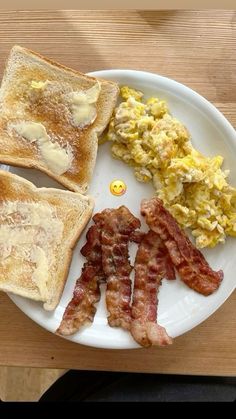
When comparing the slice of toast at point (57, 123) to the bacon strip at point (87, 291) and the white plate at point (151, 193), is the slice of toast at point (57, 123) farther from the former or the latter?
the bacon strip at point (87, 291)

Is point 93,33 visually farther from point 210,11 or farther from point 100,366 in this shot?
point 100,366

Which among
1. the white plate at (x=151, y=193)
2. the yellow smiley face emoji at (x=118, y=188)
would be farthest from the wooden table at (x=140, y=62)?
the yellow smiley face emoji at (x=118, y=188)

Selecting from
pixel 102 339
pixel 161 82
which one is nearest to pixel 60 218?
pixel 102 339

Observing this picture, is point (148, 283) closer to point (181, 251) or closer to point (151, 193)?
point (181, 251)

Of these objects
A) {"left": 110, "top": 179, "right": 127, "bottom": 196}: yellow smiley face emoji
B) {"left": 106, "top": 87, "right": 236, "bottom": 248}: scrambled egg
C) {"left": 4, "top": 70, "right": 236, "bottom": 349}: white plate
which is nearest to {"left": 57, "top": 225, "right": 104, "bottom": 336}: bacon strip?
{"left": 4, "top": 70, "right": 236, "bottom": 349}: white plate

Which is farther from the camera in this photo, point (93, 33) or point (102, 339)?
point (93, 33)
